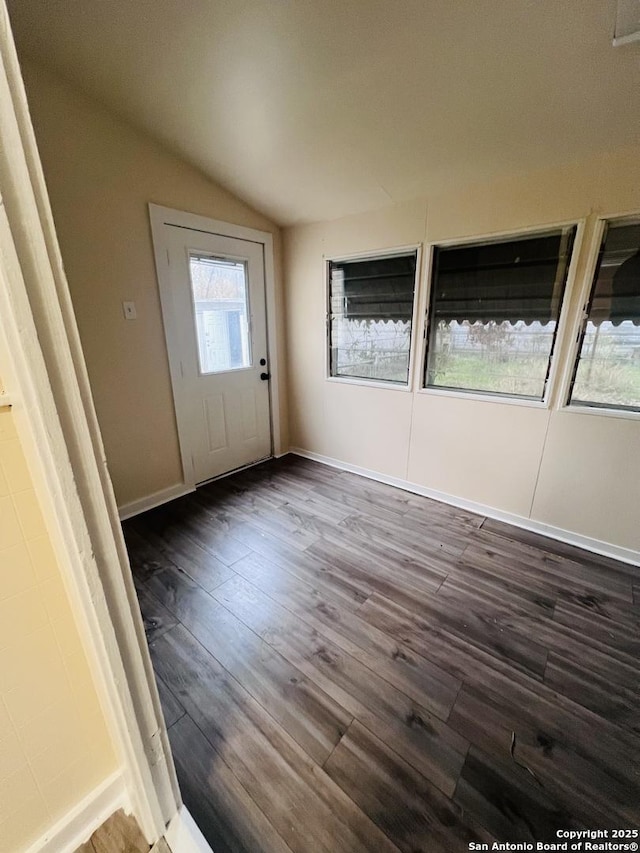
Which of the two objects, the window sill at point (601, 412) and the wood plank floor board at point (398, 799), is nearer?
the wood plank floor board at point (398, 799)

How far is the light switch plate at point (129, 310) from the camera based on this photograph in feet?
7.67

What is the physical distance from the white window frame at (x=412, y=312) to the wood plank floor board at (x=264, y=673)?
2.02 m

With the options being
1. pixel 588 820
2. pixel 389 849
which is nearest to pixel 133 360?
pixel 389 849

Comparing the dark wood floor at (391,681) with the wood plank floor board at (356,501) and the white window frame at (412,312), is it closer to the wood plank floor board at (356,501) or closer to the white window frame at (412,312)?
the wood plank floor board at (356,501)

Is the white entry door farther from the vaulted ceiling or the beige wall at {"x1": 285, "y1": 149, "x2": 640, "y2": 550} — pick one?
the vaulted ceiling

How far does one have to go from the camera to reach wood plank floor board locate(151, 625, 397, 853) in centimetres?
98

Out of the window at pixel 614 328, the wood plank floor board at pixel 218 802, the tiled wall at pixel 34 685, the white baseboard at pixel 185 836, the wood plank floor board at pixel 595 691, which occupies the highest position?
the window at pixel 614 328

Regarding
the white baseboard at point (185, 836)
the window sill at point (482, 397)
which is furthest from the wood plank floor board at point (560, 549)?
the white baseboard at point (185, 836)

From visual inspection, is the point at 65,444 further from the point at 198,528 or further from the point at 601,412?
the point at 601,412

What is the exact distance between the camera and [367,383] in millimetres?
3008

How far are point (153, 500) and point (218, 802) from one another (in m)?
2.01

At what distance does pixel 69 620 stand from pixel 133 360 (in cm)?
198

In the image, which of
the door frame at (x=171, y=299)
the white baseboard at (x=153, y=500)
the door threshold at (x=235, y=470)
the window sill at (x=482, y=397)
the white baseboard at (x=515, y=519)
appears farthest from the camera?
the door threshold at (x=235, y=470)

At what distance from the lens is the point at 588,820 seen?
1.02 m
